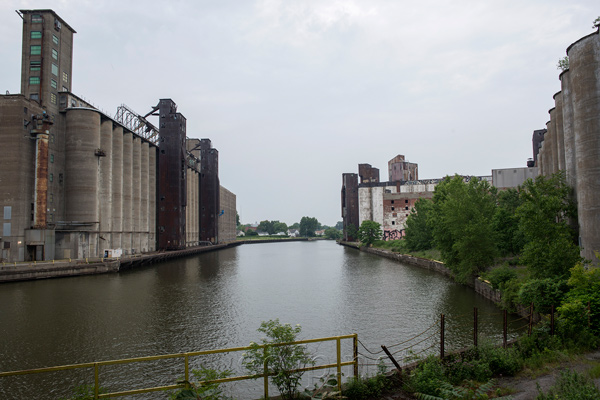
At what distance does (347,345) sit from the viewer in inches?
706

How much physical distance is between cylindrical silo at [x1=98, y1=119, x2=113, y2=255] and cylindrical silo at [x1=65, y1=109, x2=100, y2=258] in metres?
3.85

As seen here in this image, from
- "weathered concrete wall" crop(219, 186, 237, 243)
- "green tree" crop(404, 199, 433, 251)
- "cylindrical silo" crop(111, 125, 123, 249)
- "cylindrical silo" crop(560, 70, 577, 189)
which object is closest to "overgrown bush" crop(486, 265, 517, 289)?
"cylindrical silo" crop(560, 70, 577, 189)

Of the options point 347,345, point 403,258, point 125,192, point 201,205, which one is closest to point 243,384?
point 347,345

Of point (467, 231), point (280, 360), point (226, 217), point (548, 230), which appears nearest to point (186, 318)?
point (280, 360)

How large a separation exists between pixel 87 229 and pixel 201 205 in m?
61.5

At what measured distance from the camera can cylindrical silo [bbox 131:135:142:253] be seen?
2813 inches

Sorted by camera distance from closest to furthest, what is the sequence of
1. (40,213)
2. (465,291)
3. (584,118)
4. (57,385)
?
(57,385), (584,118), (465,291), (40,213)

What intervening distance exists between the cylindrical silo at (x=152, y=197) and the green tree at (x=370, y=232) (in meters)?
49.2

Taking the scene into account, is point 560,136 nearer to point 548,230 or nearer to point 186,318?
point 548,230

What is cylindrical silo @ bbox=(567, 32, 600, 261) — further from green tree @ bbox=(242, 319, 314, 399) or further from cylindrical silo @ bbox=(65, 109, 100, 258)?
cylindrical silo @ bbox=(65, 109, 100, 258)

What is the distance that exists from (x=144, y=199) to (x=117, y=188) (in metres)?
13.7

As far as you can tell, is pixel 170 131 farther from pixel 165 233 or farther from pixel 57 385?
pixel 57 385

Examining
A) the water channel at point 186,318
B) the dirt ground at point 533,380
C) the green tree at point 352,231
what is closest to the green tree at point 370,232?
the green tree at point 352,231

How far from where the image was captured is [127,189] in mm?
69500
